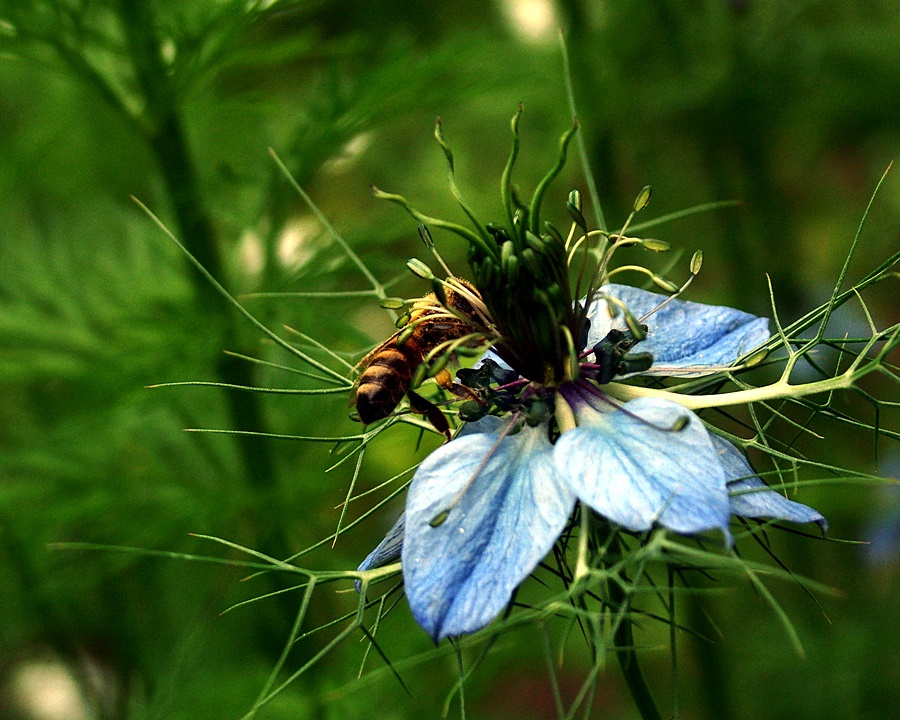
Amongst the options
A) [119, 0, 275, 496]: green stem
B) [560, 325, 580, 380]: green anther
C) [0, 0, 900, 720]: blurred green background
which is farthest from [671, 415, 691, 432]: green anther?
[119, 0, 275, 496]: green stem

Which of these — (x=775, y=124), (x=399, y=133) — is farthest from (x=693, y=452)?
(x=399, y=133)

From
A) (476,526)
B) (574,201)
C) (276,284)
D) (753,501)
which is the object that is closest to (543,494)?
(476,526)

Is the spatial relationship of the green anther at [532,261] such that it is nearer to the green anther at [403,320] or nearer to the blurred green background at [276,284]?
the green anther at [403,320]

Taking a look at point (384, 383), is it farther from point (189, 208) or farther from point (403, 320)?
point (189, 208)

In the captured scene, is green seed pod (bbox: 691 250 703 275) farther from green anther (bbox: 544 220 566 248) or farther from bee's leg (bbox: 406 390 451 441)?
bee's leg (bbox: 406 390 451 441)

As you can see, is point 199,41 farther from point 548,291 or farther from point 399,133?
point 399,133

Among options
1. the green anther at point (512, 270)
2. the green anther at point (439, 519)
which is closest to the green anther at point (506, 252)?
the green anther at point (512, 270)
